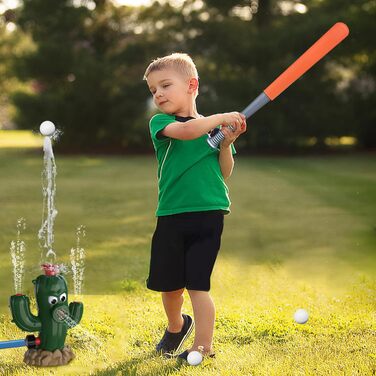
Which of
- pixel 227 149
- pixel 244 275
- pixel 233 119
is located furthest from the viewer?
pixel 244 275

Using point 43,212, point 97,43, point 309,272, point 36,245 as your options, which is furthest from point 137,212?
point 97,43

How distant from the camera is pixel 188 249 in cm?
313

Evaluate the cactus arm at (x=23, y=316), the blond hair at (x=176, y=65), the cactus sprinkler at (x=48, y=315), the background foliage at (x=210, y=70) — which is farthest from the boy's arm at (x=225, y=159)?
the background foliage at (x=210, y=70)

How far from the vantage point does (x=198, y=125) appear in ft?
9.66

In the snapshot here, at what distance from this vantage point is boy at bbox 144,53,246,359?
3086 mm

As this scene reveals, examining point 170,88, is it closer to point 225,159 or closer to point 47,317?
point 225,159

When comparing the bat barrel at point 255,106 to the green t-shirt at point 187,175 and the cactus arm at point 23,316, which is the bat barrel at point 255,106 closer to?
the green t-shirt at point 187,175

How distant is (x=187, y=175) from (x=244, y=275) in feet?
7.24

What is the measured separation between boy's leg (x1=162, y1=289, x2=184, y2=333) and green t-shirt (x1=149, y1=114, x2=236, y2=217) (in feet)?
1.31

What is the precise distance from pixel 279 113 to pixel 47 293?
49.5 ft

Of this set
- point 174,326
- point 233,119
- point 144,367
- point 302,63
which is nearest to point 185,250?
point 174,326

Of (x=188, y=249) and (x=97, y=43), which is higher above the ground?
(x=97, y=43)

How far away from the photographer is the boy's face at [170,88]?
3.08 meters

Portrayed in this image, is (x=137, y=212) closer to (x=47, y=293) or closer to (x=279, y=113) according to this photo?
(x=47, y=293)
